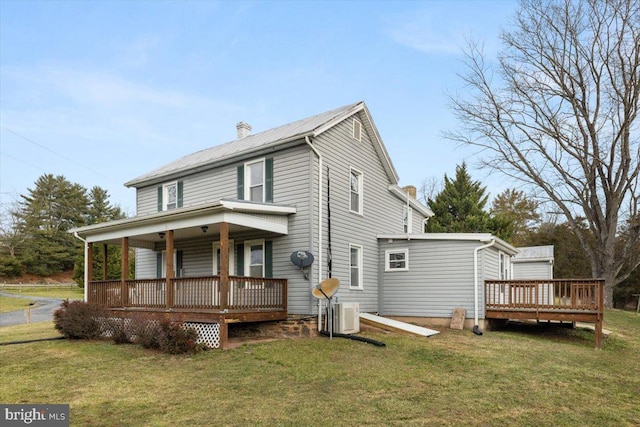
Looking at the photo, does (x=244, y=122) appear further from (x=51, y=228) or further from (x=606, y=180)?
(x=51, y=228)

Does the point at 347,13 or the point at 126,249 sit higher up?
the point at 347,13

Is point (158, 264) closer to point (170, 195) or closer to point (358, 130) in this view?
point (170, 195)

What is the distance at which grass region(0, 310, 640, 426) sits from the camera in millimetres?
5938

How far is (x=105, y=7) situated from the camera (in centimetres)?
1514

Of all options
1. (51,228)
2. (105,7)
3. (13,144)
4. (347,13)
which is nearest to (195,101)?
(105,7)

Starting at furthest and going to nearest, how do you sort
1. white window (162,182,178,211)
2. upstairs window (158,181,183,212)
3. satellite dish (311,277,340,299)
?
white window (162,182,178,211)
upstairs window (158,181,183,212)
satellite dish (311,277,340,299)

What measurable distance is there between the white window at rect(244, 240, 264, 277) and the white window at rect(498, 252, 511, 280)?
28.0ft

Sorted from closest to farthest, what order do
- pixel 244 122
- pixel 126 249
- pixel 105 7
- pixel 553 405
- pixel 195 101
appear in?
1. pixel 553 405
2. pixel 126 249
3. pixel 105 7
4. pixel 244 122
5. pixel 195 101

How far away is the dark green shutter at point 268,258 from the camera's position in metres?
12.8

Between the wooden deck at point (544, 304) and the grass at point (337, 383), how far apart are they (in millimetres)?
972

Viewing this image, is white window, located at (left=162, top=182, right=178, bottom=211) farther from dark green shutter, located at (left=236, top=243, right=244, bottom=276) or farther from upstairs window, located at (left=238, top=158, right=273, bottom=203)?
dark green shutter, located at (left=236, top=243, right=244, bottom=276)

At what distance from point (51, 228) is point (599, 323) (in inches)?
2135

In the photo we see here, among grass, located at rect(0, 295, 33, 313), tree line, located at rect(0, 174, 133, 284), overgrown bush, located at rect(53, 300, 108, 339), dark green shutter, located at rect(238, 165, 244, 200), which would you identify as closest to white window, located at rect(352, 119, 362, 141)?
dark green shutter, located at rect(238, 165, 244, 200)

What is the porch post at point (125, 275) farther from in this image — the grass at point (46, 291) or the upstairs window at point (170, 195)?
the grass at point (46, 291)
